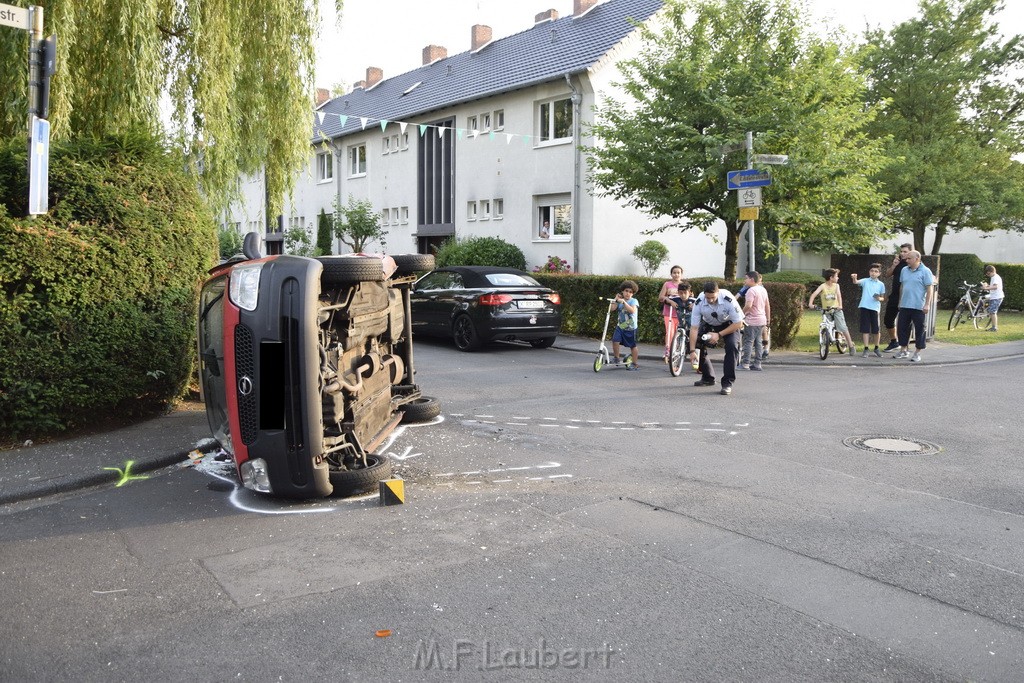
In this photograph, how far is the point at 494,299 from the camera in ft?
52.2

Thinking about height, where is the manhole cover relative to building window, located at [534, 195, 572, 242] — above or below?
below

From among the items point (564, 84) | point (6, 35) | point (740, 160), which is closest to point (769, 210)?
point (740, 160)

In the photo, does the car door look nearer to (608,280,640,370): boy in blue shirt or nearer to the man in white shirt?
(608,280,640,370): boy in blue shirt

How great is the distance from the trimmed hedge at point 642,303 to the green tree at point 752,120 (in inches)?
79.2

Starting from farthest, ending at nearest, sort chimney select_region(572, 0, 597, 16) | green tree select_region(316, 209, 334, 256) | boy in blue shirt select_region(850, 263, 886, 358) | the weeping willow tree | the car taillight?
green tree select_region(316, 209, 334, 256) → chimney select_region(572, 0, 597, 16) → the car taillight → boy in blue shirt select_region(850, 263, 886, 358) → the weeping willow tree

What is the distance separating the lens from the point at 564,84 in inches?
1015

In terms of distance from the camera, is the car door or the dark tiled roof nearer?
the car door

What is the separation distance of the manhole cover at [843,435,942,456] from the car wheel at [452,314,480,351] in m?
8.70

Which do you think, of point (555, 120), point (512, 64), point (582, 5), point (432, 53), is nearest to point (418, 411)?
point (555, 120)

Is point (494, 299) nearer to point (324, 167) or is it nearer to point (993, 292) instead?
point (993, 292)

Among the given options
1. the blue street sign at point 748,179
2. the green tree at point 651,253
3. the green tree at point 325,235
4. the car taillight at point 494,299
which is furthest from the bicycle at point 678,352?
the green tree at point 325,235

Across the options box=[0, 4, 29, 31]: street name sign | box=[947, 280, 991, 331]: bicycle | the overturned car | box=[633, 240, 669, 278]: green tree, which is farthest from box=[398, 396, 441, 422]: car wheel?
box=[633, 240, 669, 278]: green tree

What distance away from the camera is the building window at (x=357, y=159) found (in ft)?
125

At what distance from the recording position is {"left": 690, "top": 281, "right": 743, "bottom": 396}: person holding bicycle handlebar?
1133cm
